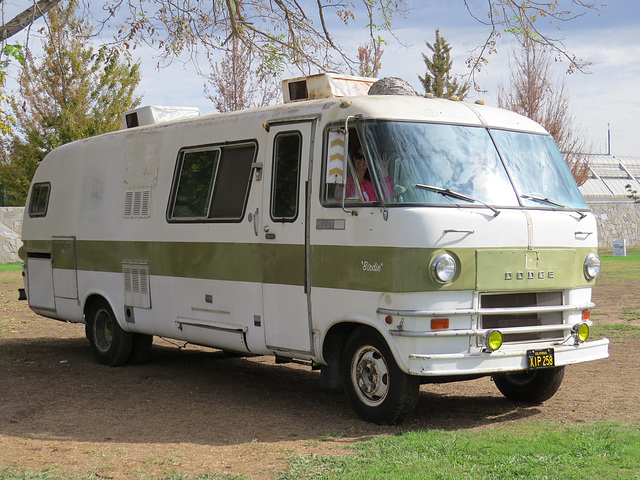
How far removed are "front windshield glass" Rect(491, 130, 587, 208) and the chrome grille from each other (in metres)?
0.82

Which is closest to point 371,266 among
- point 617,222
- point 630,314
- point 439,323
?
point 439,323

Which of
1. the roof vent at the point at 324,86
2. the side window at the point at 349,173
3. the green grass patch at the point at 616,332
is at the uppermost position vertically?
the roof vent at the point at 324,86

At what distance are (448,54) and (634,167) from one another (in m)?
24.3

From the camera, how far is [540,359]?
7438 mm

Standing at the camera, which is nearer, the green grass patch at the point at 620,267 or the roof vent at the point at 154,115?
the roof vent at the point at 154,115

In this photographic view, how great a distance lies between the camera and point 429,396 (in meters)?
9.15

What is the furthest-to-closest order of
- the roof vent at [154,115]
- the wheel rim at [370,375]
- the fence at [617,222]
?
1. the fence at [617,222]
2. the roof vent at [154,115]
3. the wheel rim at [370,375]

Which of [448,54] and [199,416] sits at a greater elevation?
[448,54]

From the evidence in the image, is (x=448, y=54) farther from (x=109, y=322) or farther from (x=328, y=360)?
(x=328, y=360)

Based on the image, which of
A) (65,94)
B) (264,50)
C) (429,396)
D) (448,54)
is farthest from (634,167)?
(429,396)

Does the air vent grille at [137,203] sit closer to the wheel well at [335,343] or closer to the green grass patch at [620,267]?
the wheel well at [335,343]

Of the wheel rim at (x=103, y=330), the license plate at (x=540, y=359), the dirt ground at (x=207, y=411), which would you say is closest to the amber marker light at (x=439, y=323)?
the license plate at (x=540, y=359)

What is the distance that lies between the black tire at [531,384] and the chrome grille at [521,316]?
28.7 inches

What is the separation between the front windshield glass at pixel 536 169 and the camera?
7926 mm
